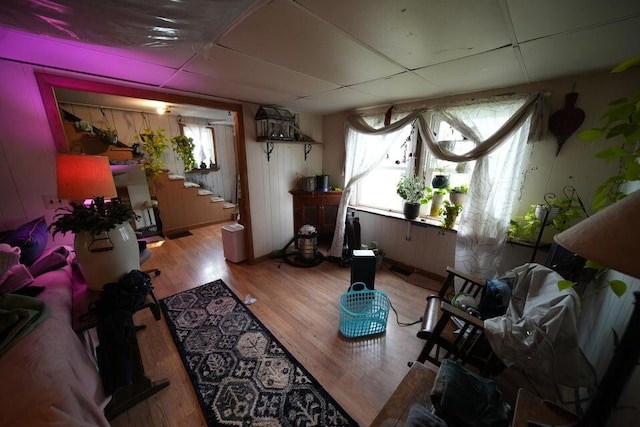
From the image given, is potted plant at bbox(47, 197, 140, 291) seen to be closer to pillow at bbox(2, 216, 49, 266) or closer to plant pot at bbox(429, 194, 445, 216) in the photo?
pillow at bbox(2, 216, 49, 266)

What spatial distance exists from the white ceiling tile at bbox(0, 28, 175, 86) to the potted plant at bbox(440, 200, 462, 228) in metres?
2.83

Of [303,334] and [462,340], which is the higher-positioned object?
[462,340]

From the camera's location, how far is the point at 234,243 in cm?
312

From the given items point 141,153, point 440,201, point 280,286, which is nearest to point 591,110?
point 440,201

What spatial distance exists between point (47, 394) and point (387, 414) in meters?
1.25

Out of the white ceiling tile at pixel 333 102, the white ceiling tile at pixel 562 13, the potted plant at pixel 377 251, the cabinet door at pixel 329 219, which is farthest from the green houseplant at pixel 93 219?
the potted plant at pixel 377 251

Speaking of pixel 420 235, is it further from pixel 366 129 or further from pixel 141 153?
pixel 141 153

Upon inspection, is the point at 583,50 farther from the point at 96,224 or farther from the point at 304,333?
the point at 96,224

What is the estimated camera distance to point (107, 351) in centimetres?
117

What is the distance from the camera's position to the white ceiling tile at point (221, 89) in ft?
6.15

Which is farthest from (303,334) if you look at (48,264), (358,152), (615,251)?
(358,152)

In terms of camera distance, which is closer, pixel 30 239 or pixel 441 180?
pixel 30 239

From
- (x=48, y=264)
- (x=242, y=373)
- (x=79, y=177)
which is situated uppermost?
(x=79, y=177)

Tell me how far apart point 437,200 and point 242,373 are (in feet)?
8.62
